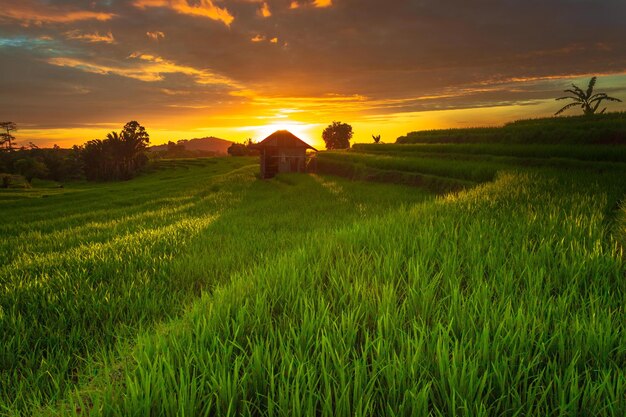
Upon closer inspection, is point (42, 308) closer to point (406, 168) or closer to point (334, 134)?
point (406, 168)

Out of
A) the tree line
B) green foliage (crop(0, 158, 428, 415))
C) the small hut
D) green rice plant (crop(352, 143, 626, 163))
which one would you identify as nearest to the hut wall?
the small hut

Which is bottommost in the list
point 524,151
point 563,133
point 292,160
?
point 524,151

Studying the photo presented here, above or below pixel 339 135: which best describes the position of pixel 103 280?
below

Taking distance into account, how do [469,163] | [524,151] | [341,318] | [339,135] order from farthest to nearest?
[339,135]
[524,151]
[469,163]
[341,318]

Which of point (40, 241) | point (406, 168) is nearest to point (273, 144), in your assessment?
point (406, 168)

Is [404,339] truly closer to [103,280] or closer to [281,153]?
[103,280]

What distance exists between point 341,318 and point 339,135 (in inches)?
3181

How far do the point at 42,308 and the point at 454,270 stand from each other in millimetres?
5108

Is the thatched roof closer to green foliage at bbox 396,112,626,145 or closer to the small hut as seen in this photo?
the small hut

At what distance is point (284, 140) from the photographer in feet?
105

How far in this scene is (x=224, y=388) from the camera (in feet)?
5.56

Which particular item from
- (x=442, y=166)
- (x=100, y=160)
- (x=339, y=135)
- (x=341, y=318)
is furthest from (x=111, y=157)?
(x=341, y=318)

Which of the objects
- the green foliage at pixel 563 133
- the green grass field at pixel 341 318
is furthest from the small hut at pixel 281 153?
the green grass field at pixel 341 318

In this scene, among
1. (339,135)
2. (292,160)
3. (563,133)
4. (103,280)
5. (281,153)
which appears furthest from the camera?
(339,135)
